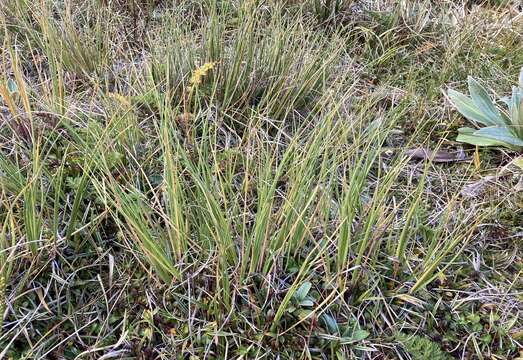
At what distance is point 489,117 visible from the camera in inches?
65.1

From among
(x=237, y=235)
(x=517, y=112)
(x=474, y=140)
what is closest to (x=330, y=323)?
(x=237, y=235)

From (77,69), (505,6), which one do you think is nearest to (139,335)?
(77,69)

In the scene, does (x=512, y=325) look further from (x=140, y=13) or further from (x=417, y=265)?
(x=140, y=13)

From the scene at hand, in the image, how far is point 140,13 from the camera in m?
2.12

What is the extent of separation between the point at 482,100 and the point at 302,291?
3.42 ft

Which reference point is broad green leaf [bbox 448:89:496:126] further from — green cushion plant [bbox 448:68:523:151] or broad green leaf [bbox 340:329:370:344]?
broad green leaf [bbox 340:329:370:344]

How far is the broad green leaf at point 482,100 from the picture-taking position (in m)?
1.66

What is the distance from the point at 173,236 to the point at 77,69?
Result: 923 millimetres

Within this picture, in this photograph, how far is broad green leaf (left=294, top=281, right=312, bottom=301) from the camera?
3.66 feet

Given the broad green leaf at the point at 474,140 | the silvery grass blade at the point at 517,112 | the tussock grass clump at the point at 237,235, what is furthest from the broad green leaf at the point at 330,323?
the silvery grass blade at the point at 517,112

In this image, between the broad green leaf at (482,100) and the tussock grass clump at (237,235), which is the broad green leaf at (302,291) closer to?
the tussock grass clump at (237,235)

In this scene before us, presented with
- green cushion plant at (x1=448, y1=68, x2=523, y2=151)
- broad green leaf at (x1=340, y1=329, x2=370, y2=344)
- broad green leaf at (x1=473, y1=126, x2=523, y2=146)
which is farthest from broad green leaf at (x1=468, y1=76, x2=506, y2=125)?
broad green leaf at (x1=340, y1=329, x2=370, y2=344)

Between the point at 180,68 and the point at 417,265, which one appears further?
the point at 180,68

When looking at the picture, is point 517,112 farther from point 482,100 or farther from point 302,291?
point 302,291
